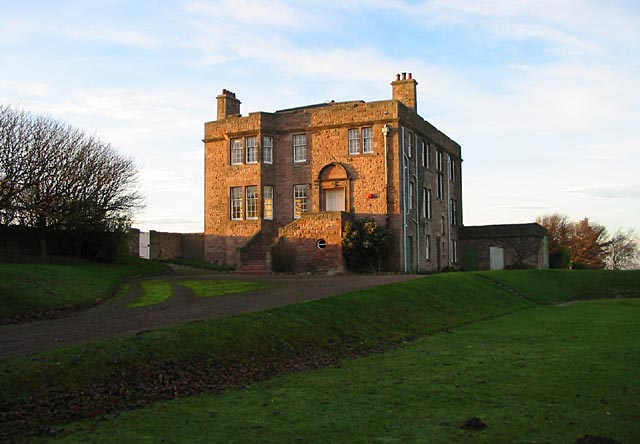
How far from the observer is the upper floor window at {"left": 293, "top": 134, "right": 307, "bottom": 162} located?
4175 cm

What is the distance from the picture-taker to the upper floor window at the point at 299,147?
41.8 metres

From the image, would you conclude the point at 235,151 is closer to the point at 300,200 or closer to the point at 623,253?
the point at 300,200

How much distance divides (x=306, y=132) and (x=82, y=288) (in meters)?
20.1

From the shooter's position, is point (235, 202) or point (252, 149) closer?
point (252, 149)

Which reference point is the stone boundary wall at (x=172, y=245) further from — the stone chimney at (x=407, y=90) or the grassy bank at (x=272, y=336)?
the grassy bank at (x=272, y=336)

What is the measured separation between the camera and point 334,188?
40.8 metres

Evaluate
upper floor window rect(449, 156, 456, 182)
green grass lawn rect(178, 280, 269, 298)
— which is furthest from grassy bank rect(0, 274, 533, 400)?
upper floor window rect(449, 156, 456, 182)

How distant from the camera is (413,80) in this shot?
143 feet

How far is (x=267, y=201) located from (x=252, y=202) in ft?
3.19

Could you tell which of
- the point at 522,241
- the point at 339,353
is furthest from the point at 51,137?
the point at 522,241

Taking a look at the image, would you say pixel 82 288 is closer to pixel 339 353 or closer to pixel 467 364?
pixel 339 353

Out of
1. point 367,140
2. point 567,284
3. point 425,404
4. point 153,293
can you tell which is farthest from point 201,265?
point 425,404

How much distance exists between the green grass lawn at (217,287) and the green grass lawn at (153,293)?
0.91 meters

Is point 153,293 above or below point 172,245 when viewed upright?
below
